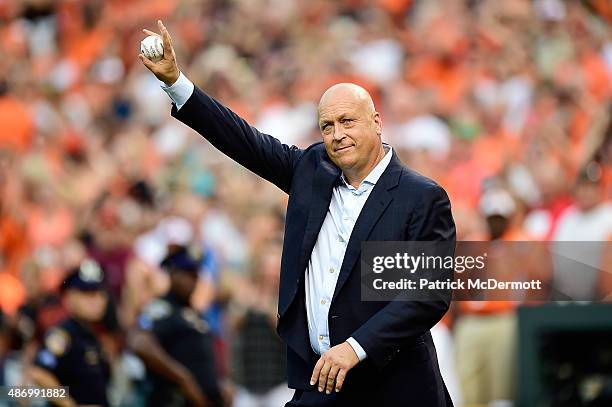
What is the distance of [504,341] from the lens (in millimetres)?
9078

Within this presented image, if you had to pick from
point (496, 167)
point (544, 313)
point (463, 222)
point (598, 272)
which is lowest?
point (544, 313)

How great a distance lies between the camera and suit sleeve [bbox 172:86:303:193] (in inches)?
225

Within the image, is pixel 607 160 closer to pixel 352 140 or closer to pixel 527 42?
pixel 527 42

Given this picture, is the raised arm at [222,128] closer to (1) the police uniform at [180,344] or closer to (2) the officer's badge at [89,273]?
(1) the police uniform at [180,344]

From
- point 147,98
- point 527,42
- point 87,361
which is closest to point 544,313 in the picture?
point 87,361

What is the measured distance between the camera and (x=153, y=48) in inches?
217

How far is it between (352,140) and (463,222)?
16.0 ft

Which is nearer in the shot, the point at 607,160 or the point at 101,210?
the point at 607,160

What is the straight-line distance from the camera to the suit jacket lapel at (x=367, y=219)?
5555 millimetres

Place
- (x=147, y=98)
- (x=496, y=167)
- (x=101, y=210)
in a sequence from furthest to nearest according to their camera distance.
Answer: (x=147, y=98) < (x=101, y=210) < (x=496, y=167)

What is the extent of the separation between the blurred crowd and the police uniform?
1.15ft

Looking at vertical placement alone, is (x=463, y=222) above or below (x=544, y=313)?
above

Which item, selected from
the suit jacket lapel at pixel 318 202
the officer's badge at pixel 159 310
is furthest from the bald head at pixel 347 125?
the officer's badge at pixel 159 310

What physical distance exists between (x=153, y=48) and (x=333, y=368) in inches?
56.5
